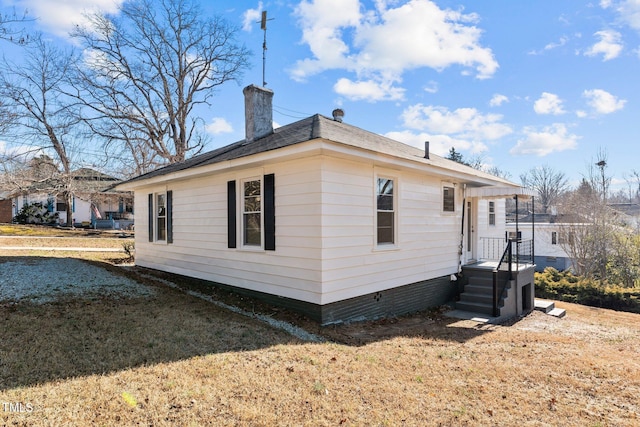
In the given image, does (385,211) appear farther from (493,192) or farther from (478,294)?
(493,192)

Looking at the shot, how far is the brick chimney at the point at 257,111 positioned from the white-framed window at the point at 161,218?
3736mm

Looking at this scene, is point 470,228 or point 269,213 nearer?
point 269,213

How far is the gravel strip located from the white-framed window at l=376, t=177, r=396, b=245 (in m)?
5.34

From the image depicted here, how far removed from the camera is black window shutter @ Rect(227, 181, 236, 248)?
25.7 ft

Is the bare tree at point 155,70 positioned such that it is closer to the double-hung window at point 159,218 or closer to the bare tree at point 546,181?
the double-hung window at point 159,218

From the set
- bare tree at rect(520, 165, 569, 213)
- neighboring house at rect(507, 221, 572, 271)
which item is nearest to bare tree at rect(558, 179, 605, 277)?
neighboring house at rect(507, 221, 572, 271)

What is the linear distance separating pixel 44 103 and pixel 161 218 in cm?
2025

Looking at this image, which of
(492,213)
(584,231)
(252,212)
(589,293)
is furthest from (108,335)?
(584,231)

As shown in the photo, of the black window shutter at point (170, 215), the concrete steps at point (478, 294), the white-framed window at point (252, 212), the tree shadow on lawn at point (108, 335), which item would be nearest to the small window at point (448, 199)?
the concrete steps at point (478, 294)

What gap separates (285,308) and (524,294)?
6998 mm

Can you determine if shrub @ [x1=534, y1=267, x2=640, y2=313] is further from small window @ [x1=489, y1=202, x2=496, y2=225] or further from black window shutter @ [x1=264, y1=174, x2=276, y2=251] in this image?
black window shutter @ [x1=264, y1=174, x2=276, y2=251]

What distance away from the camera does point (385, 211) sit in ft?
24.9

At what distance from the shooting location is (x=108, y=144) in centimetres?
2295

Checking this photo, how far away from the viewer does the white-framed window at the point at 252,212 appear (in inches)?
296
